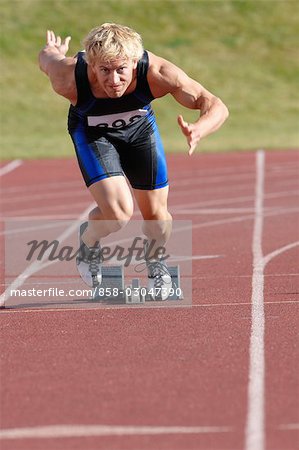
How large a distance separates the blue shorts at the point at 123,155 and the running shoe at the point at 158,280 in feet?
1.94

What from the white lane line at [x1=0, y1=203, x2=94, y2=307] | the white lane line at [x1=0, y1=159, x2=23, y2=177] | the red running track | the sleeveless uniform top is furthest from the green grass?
the sleeveless uniform top

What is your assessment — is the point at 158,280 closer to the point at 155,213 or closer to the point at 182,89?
the point at 155,213

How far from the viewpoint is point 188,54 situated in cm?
3922

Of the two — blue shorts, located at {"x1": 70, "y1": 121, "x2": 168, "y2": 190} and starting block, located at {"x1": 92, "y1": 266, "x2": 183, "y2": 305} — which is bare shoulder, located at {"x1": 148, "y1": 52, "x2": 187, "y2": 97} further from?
starting block, located at {"x1": 92, "y1": 266, "x2": 183, "y2": 305}

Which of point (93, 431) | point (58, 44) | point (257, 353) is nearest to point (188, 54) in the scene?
point (58, 44)

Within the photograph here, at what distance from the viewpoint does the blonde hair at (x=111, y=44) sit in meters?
7.19

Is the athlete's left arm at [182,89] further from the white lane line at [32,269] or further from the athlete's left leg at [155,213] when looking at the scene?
the white lane line at [32,269]

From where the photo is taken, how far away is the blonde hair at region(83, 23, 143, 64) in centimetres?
719

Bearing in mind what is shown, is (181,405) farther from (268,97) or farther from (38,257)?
(268,97)

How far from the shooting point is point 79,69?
7500 mm

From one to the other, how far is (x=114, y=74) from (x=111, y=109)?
448 millimetres

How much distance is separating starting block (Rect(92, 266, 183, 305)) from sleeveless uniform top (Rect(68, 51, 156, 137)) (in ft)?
3.53

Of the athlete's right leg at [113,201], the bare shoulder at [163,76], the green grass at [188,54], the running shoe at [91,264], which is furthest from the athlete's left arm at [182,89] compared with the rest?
the green grass at [188,54]

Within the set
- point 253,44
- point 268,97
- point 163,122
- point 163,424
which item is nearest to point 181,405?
point 163,424
